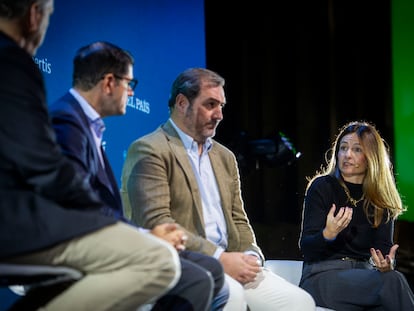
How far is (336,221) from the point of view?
10.7 ft

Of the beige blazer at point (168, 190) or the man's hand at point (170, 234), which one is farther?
the beige blazer at point (168, 190)

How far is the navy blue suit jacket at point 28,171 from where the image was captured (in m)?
1.77

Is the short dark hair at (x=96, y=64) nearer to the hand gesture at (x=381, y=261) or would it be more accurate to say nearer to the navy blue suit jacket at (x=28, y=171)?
the navy blue suit jacket at (x=28, y=171)

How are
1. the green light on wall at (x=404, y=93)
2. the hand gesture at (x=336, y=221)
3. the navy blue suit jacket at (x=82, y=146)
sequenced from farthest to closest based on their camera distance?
the green light on wall at (x=404, y=93) → the hand gesture at (x=336, y=221) → the navy blue suit jacket at (x=82, y=146)

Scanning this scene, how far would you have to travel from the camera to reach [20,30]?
1.95 metres

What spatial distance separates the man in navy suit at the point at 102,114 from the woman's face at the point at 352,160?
1450mm

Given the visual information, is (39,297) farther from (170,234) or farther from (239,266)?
(239,266)

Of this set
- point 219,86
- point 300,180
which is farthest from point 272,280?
point 300,180

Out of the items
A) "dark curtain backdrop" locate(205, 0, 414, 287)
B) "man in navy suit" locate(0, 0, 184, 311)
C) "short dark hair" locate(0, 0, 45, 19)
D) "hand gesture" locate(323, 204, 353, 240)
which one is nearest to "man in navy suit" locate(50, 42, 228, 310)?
"man in navy suit" locate(0, 0, 184, 311)

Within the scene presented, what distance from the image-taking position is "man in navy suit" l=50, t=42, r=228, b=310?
2.24 metres

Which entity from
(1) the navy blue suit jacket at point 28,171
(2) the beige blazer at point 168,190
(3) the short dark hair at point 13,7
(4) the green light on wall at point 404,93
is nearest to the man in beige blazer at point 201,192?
(2) the beige blazer at point 168,190

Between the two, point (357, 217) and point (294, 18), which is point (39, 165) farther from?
point (294, 18)

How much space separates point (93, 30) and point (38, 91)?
79.3 inches

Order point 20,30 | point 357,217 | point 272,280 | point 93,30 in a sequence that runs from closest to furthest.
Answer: point 20,30 < point 272,280 < point 357,217 < point 93,30
